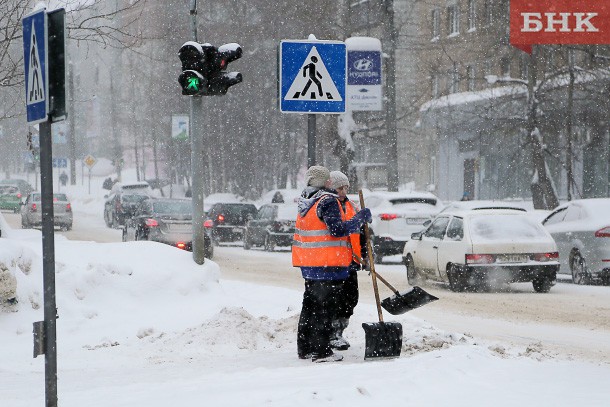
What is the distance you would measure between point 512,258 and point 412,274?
3005 mm

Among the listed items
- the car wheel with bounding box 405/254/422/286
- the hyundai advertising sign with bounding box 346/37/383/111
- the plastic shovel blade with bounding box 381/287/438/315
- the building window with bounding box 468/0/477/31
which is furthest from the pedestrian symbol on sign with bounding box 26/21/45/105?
the building window with bounding box 468/0/477/31

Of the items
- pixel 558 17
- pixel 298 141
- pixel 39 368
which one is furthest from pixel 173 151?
pixel 39 368

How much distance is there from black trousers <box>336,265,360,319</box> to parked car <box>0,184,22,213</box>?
5697 centimetres

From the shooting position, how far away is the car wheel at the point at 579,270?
1975 cm

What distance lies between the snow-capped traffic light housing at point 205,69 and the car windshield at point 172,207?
50.5 ft

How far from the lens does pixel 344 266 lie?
9625mm

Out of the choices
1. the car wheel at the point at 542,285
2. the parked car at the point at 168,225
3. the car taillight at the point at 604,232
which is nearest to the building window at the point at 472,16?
the parked car at the point at 168,225

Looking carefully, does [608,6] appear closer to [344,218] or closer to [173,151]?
[344,218]

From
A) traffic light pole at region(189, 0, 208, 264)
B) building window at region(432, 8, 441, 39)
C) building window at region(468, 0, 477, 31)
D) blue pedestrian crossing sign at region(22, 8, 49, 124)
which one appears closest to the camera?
blue pedestrian crossing sign at region(22, 8, 49, 124)

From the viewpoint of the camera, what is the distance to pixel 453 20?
55438mm

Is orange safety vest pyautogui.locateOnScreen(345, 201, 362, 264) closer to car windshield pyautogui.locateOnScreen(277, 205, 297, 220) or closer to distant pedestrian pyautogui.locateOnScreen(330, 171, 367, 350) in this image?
distant pedestrian pyautogui.locateOnScreen(330, 171, 367, 350)

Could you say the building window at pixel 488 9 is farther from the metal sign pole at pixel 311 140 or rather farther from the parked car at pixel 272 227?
the metal sign pole at pixel 311 140

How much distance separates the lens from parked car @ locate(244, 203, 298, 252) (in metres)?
33.1

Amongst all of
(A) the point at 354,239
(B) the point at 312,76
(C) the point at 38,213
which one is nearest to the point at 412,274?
(B) the point at 312,76
